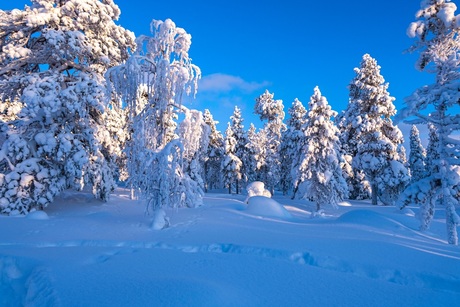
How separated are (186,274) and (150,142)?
603cm

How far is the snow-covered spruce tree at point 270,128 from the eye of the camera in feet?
135

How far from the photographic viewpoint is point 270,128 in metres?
42.6

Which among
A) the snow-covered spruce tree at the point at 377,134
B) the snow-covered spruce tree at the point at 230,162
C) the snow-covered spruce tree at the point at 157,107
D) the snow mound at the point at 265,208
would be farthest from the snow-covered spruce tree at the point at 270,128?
the snow-covered spruce tree at the point at 157,107

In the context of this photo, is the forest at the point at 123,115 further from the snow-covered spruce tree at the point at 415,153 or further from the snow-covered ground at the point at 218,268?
the snow-covered spruce tree at the point at 415,153

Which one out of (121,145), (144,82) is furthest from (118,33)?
(144,82)

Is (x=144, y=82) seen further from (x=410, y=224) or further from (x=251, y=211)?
(x=410, y=224)

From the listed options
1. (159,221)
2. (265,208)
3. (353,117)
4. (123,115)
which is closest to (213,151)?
(353,117)

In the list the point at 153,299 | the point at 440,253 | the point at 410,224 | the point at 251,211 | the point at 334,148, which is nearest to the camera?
the point at 153,299

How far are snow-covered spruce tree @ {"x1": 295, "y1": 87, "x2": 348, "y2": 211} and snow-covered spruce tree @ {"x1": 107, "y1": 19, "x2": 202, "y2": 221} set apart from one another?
1503 centimetres

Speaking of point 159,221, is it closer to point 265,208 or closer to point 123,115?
point 265,208

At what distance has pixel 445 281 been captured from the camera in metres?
4.62

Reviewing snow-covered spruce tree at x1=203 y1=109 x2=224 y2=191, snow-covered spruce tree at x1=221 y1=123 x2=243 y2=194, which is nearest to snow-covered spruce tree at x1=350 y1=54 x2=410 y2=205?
snow-covered spruce tree at x1=221 y1=123 x2=243 y2=194

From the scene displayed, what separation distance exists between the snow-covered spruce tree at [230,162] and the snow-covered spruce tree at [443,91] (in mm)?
27675

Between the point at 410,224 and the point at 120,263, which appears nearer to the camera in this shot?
the point at 120,263
